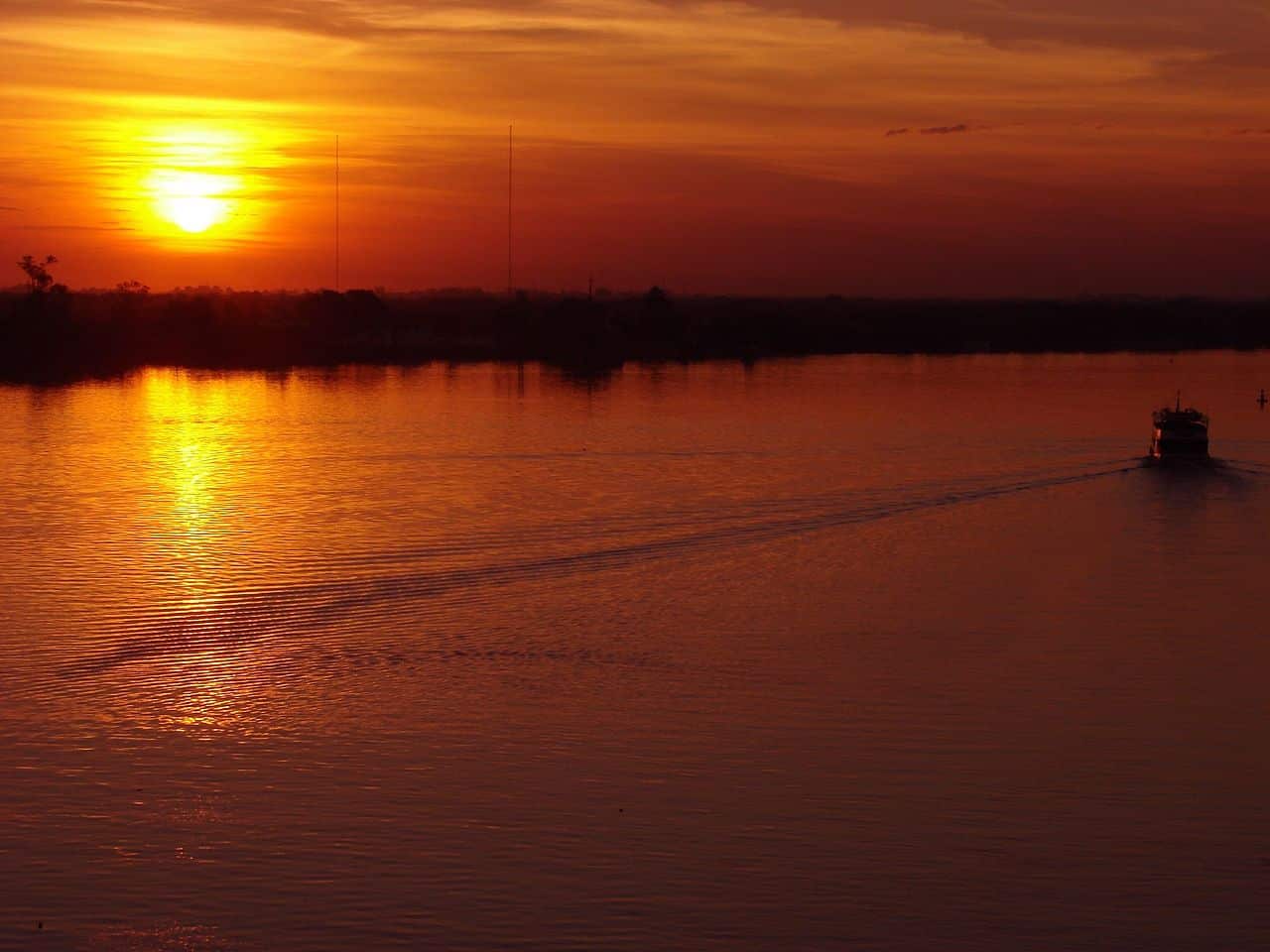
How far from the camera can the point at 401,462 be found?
182ft

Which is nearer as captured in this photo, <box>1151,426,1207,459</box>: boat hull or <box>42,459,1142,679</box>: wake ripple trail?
<box>42,459,1142,679</box>: wake ripple trail

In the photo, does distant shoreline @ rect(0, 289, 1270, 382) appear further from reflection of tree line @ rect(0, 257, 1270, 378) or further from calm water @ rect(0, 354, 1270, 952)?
calm water @ rect(0, 354, 1270, 952)

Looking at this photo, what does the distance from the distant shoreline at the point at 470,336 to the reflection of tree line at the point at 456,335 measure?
0.19 m

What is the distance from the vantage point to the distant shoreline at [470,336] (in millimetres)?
132250

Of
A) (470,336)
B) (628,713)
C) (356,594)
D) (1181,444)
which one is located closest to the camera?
(628,713)

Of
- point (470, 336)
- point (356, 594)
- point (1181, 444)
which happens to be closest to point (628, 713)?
point (356, 594)

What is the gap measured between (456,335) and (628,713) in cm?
15646

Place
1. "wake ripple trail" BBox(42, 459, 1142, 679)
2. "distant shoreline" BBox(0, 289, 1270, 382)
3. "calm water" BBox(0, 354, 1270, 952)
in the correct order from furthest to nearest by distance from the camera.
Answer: "distant shoreline" BBox(0, 289, 1270, 382), "wake ripple trail" BBox(42, 459, 1142, 679), "calm water" BBox(0, 354, 1270, 952)

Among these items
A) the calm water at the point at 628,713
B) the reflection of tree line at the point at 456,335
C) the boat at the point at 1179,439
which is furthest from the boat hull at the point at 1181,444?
the reflection of tree line at the point at 456,335

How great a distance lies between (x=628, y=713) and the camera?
2117 centimetres

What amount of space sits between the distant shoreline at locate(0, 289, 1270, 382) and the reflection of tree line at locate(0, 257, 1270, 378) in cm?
19

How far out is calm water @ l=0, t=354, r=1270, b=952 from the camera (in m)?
14.3

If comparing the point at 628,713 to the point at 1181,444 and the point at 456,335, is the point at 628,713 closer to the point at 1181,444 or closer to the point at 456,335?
the point at 1181,444

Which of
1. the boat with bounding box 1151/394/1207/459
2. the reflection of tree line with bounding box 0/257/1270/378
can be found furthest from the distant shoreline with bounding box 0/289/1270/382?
the boat with bounding box 1151/394/1207/459
